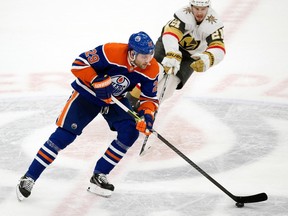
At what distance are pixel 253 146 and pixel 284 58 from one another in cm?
173

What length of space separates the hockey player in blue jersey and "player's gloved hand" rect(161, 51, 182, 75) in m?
Answer: 0.83

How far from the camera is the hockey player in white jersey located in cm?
548

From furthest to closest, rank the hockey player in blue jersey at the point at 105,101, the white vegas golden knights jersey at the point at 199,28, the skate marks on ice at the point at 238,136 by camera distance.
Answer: the white vegas golden knights jersey at the point at 199,28, the skate marks on ice at the point at 238,136, the hockey player in blue jersey at the point at 105,101

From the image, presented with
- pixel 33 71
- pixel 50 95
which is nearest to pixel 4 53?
pixel 33 71

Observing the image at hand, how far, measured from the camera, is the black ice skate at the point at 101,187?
4547 mm

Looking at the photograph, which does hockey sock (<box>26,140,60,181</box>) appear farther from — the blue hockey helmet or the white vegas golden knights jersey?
the white vegas golden knights jersey

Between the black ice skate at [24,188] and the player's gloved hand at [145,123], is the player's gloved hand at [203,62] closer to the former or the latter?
the player's gloved hand at [145,123]

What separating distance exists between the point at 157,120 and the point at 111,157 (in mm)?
1205

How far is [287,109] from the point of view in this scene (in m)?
5.94

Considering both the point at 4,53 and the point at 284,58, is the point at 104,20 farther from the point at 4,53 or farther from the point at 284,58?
the point at 284,58

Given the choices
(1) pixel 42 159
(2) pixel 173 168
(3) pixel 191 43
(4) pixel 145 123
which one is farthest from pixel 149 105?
(3) pixel 191 43

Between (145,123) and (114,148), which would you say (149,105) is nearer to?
(145,123)

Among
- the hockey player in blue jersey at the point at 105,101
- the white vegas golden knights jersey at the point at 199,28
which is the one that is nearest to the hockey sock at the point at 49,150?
the hockey player in blue jersey at the point at 105,101

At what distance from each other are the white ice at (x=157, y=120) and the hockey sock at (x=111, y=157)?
137 millimetres
